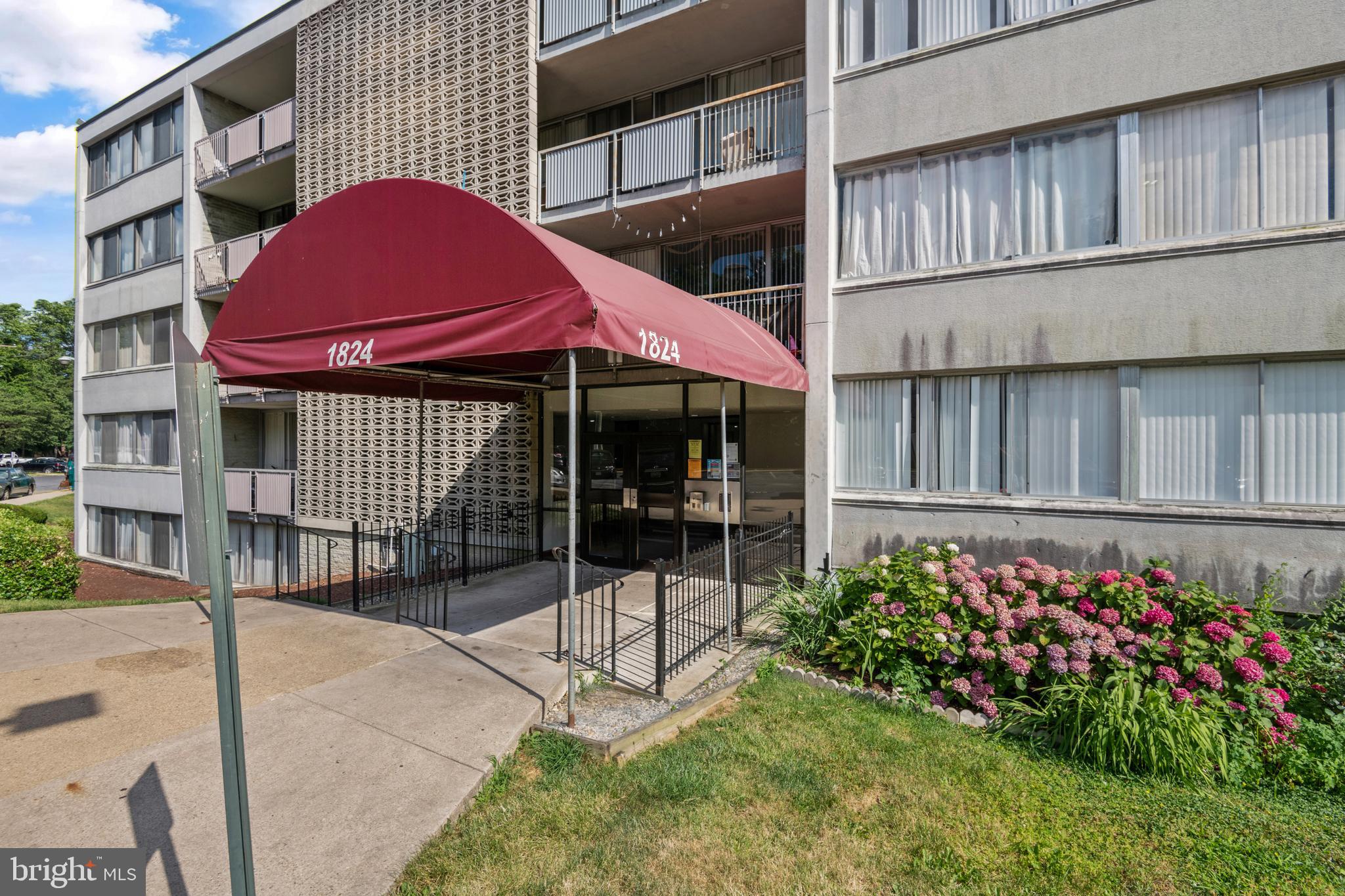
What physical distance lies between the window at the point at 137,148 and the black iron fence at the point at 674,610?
1959cm

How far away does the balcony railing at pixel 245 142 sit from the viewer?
15734 mm

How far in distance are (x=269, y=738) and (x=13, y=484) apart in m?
48.9

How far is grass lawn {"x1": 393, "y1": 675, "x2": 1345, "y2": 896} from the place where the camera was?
335 cm

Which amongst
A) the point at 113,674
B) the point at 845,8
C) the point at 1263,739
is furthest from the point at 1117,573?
the point at 113,674

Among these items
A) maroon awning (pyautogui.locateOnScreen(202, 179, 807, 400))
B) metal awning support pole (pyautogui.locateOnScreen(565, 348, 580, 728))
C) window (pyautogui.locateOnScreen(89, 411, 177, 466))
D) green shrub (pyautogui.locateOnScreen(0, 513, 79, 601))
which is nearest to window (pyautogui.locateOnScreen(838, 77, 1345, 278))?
maroon awning (pyautogui.locateOnScreen(202, 179, 807, 400))

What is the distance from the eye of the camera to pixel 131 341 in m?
19.3

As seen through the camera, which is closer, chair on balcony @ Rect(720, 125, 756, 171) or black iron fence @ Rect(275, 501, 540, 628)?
black iron fence @ Rect(275, 501, 540, 628)

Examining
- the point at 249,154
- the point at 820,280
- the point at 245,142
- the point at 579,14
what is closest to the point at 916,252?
the point at 820,280

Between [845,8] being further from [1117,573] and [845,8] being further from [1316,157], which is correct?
[1117,573]

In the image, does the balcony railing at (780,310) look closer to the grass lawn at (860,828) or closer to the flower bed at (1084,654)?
the flower bed at (1084,654)

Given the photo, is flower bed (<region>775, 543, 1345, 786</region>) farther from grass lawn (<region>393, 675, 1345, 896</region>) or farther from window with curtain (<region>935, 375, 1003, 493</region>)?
window with curtain (<region>935, 375, 1003, 493</region>)

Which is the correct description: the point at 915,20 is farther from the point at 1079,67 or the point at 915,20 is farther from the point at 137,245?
the point at 137,245

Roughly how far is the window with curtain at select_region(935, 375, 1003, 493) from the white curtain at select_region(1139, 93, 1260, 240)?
2.44 metres

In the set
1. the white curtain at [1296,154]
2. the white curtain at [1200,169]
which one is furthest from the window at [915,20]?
the white curtain at [1296,154]
